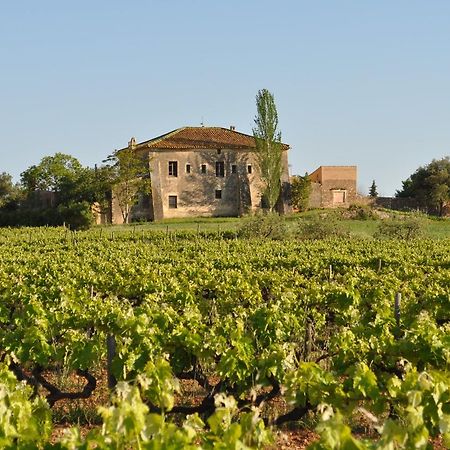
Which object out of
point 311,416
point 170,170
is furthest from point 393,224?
point 311,416

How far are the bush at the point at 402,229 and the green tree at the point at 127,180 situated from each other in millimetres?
20525

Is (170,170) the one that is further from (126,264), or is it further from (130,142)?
(126,264)

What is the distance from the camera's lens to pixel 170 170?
47.2 metres

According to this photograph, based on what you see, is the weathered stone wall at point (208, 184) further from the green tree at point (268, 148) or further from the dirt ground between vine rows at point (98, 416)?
the dirt ground between vine rows at point (98, 416)

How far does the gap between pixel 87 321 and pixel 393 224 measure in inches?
987

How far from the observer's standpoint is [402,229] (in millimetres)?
29469

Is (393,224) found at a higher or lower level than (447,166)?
lower

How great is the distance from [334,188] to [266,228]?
2509 centimetres

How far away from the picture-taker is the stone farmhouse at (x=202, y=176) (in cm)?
4653

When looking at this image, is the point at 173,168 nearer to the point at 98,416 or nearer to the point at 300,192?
the point at 300,192

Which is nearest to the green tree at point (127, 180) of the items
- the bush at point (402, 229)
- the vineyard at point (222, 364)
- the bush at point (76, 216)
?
the bush at point (76, 216)

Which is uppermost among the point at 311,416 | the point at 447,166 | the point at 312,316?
the point at 447,166

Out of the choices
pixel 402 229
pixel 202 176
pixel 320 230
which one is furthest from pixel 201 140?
pixel 402 229

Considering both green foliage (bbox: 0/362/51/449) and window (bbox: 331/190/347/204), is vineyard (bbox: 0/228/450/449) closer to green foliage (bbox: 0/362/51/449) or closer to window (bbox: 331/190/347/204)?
green foliage (bbox: 0/362/51/449)
